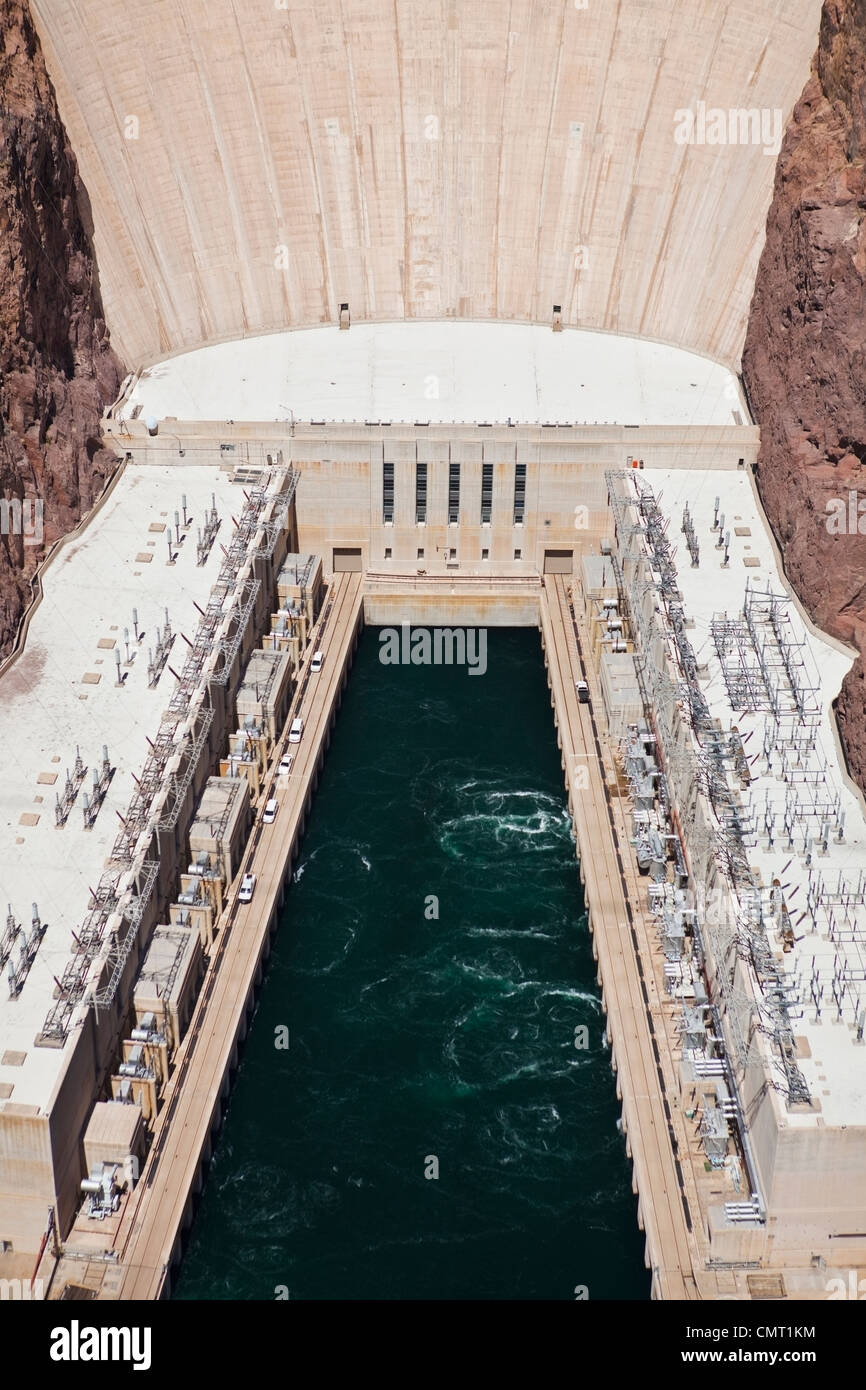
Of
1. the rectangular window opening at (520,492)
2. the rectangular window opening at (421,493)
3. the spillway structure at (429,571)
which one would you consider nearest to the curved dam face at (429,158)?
the spillway structure at (429,571)

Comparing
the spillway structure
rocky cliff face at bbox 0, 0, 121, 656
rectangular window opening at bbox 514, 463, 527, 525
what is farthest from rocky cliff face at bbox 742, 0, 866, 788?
rocky cliff face at bbox 0, 0, 121, 656

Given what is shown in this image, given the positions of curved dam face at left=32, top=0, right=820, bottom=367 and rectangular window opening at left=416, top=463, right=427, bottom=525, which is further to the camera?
curved dam face at left=32, top=0, right=820, bottom=367

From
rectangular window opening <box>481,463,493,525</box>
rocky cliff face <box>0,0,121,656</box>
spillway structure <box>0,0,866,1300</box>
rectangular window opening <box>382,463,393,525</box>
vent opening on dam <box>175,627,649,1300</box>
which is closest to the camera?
spillway structure <box>0,0,866,1300</box>

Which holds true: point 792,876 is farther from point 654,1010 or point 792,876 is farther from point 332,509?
point 332,509

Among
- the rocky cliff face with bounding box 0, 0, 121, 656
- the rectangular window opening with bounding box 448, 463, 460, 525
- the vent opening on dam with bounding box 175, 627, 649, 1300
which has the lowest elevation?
the vent opening on dam with bounding box 175, 627, 649, 1300

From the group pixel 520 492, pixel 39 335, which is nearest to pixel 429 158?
pixel 520 492

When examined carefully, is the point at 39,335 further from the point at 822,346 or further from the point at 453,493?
the point at 822,346

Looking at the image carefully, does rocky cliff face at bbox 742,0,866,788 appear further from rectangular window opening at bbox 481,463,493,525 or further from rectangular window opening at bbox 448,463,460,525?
rectangular window opening at bbox 448,463,460,525
